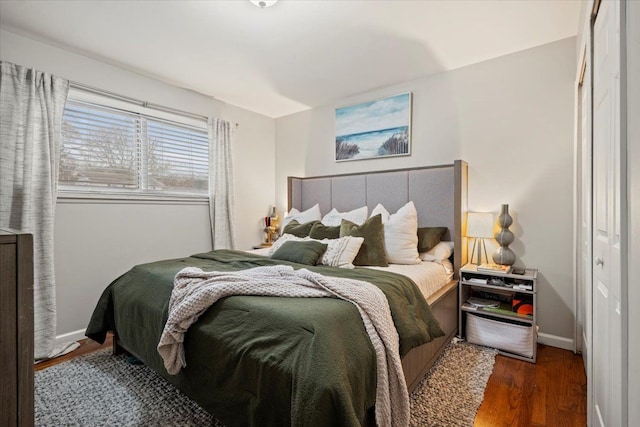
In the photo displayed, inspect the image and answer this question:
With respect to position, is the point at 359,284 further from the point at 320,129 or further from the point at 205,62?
the point at 320,129

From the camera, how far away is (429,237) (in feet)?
9.32

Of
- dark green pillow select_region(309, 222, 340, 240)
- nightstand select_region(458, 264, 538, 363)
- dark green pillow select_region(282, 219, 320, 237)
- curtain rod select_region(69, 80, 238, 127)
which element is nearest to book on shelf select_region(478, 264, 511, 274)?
nightstand select_region(458, 264, 538, 363)

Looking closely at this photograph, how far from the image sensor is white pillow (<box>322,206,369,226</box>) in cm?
322

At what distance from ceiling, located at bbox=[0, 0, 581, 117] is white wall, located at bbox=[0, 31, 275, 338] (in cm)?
13

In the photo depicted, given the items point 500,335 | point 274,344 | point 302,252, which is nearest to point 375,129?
point 302,252

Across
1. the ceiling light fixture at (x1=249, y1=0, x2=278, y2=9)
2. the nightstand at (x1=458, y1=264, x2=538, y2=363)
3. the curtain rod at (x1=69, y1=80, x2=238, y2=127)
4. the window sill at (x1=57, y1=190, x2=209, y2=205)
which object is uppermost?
the ceiling light fixture at (x1=249, y1=0, x2=278, y2=9)

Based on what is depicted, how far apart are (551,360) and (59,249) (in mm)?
4102

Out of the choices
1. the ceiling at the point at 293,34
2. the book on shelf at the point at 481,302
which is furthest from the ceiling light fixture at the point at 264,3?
the book on shelf at the point at 481,302

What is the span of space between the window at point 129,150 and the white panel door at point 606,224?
356 cm

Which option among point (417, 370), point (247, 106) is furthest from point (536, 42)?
point (247, 106)

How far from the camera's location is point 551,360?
7.72 ft

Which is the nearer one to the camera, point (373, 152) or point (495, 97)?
point (495, 97)

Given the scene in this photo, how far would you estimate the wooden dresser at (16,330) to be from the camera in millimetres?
609

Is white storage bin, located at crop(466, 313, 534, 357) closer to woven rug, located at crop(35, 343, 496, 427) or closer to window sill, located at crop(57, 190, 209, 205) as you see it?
woven rug, located at crop(35, 343, 496, 427)
